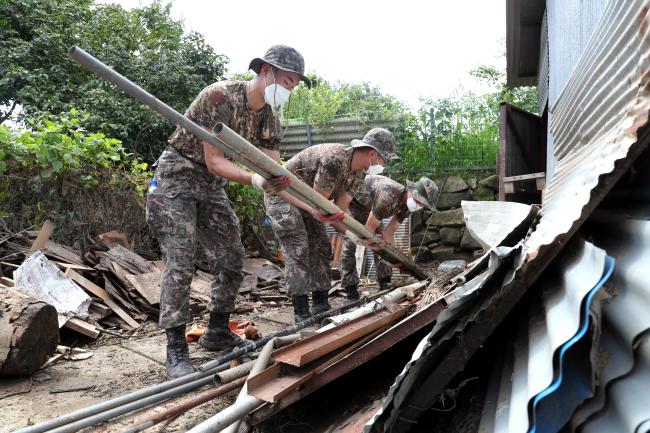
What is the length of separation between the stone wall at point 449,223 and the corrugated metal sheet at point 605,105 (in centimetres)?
652

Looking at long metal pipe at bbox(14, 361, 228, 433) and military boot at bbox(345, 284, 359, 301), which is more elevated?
long metal pipe at bbox(14, 361, 228, 433)

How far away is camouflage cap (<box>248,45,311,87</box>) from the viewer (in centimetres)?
353

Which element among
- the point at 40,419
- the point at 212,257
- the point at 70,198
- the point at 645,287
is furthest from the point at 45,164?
the point at 645,287

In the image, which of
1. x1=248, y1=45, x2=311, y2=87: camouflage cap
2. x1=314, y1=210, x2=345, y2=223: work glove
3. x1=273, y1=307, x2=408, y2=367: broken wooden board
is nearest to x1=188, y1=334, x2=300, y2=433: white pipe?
x1=273, y1=307, x2=408, y2=367: broken wooden board

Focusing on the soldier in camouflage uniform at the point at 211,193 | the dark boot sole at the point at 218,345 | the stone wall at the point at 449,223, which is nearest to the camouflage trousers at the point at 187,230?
the soldier in camouflage uniform at the point at 211,193

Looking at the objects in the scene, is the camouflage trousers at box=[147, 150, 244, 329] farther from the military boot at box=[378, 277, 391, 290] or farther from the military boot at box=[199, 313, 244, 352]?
the military boot at box=[378, 277, 391, 290]

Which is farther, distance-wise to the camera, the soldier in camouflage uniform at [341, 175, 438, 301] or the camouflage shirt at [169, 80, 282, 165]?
the soldier in camouflage uniform at [341, 175, 438, 301]

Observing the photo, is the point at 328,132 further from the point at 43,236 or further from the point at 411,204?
the point at 43,236

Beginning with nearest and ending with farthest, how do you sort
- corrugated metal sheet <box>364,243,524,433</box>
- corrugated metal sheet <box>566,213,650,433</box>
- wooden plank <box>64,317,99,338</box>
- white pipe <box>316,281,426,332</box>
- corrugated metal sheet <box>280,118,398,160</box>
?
corrugated metal sheet <box>566,213,650,433</box>
corrugated metal sheet <box>364,243,524,433</box>
white pipe <box>316,281,426,332</box>
wooden plank <box>64,317,99,338</box>
corrugated metal sheet <box>280,118,398,160</box>

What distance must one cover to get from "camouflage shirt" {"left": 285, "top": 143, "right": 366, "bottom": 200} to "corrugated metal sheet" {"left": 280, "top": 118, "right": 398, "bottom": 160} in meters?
5.69

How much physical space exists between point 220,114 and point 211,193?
0.60 m

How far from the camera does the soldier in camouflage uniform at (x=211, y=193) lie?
3.31 meters

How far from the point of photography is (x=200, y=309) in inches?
213

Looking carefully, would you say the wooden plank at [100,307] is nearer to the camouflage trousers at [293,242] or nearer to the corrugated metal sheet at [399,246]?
the camouflage trousers at [293,242]
